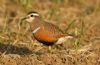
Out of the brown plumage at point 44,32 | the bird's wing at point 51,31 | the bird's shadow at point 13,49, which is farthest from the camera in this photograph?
the bird's shadow at point 13,49

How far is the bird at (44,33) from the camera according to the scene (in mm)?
8129

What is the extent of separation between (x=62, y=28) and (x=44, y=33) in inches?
92.8

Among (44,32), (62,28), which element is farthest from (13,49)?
(62,28)

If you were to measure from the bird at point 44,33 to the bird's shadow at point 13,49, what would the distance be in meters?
0.61

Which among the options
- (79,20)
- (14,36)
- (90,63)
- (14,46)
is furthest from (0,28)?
(90,63)

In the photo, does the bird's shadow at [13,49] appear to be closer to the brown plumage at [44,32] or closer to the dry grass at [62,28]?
the dry grass at [62,28]

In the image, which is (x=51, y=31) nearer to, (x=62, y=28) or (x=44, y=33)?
(x=44, y=33)

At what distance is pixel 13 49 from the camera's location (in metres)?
8.88

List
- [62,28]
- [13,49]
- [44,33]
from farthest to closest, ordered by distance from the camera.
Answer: [62,28]
[13,49]
[44,33]

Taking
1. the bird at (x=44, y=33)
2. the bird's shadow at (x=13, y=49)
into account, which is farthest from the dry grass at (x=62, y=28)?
the bird at (x=44, y=33)

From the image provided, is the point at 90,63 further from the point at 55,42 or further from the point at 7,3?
the point at 7,3

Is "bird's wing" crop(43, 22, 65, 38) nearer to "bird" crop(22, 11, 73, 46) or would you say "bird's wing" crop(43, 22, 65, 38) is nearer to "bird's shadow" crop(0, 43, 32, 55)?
"bird" crop(22, 11, 73, 46)

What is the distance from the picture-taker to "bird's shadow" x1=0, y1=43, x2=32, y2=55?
8684 mm

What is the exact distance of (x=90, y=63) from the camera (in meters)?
8.20
